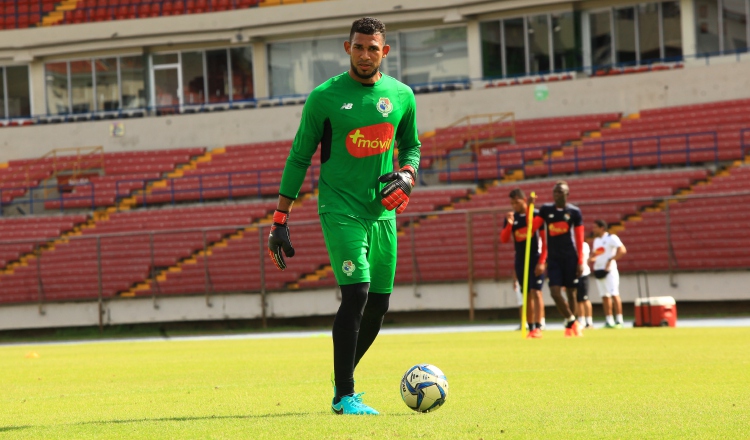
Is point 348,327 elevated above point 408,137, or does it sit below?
below

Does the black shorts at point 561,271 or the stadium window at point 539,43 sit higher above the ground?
the stadium window at point 539,43

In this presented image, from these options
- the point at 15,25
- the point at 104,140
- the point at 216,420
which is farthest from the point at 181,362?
the point at 15,25

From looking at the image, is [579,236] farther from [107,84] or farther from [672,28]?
[107,84]

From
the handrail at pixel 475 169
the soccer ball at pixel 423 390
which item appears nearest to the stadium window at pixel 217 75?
the handrail at pixel 475 169

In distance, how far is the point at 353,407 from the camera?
598cm

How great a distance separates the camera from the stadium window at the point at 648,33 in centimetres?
3425

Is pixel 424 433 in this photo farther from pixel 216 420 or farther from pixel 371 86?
pixel 371 86

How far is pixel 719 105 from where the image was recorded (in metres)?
30.4

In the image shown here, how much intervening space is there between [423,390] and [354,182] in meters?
1.31

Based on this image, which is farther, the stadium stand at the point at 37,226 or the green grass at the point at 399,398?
the stadium stand at the point at 37,226

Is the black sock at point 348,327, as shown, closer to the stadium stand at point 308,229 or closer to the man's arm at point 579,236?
the man's arm at point 579,236

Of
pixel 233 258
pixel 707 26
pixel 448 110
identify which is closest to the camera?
pixel 233 258

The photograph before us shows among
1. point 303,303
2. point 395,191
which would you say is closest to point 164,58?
point 303,303

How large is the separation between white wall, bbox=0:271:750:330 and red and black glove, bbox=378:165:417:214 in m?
18.0
